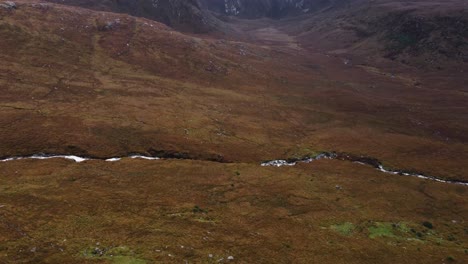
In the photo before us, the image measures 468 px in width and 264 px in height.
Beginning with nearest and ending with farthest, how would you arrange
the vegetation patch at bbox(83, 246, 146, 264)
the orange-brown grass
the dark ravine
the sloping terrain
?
the vegetation patch at bbox(83, 246, 146, 264), the orange-brown grass, the sloping terrain, the dark ravine

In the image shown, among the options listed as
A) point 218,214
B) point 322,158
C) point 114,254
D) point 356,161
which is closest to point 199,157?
point 218,214

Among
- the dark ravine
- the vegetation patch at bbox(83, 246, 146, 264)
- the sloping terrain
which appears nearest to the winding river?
the dark ravine

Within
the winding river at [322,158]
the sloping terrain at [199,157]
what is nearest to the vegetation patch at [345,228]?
the sloping terrain at [199,157]

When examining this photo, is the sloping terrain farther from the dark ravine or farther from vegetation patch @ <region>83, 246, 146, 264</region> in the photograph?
the dark ravine

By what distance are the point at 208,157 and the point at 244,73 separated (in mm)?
86214

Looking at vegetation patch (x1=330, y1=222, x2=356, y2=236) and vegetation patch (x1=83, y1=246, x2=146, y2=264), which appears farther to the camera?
vegetation patch (x1=330, y1=222, x2=356, y2=236)

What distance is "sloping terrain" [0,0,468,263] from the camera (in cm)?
4469

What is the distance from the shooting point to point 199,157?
7581 cm

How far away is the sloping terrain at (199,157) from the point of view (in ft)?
147

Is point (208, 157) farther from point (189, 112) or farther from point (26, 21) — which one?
point (26, 21)

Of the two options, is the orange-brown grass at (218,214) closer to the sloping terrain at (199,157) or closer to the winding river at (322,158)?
the sloping terrain at (199,157)

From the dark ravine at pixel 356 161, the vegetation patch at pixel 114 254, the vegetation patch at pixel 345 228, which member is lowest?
the dark ravine at pixel 356 161

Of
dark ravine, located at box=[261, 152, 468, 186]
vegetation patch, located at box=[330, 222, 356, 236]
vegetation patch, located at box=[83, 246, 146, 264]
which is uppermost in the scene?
vegetation patch, located at box=[83, 246, 146, 264]

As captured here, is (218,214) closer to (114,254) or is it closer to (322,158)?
(114,254)
